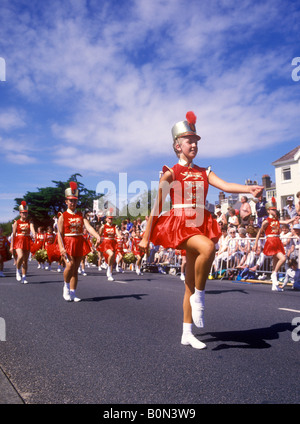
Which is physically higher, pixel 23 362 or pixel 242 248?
pixel 242 248

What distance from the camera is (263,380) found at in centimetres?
332

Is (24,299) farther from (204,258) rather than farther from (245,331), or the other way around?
(204,258)

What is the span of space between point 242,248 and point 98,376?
1166 centimetres

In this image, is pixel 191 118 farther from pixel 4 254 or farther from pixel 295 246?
pixel 4 254

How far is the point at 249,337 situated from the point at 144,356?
57.1 inches

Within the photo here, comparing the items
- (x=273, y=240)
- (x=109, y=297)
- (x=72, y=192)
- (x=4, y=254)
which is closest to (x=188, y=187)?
(x=72, y=192)

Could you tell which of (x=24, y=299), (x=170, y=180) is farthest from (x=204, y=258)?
(x=24, y=299)

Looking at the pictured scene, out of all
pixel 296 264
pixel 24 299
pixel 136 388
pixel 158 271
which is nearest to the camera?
pixel 136 388

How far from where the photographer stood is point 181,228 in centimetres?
427

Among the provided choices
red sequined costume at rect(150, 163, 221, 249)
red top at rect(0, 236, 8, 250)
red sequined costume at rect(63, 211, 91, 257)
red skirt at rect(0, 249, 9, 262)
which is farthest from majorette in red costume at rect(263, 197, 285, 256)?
red top at rect(0, 236, 8, 250)

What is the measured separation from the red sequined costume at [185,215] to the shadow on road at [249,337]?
1168 millimetres

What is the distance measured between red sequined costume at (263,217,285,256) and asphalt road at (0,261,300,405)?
13.3 feet

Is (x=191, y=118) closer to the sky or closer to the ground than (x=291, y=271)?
closer to the sky

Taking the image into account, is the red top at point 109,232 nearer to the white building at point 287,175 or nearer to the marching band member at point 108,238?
the marching band member at point 108,238
